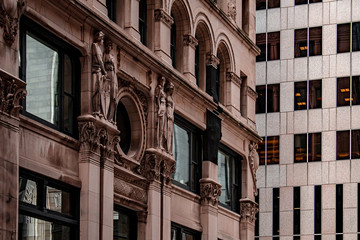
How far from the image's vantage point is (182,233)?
4194 centimetres

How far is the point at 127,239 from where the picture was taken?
3759 cm

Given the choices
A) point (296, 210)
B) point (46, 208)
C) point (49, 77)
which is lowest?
point (46, 208)

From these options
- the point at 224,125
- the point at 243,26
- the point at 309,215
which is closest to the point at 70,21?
the point at 224,125

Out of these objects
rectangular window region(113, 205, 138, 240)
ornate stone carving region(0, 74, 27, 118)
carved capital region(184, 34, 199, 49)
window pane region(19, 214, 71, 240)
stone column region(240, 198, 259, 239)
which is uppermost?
carved capital region(184, 34, 199, 49)

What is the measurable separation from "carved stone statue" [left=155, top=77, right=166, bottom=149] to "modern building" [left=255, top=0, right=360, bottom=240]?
34.0 meters

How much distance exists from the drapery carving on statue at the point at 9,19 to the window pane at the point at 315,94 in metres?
45.8

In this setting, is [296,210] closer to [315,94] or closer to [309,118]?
[309,118]

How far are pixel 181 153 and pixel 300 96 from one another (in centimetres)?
3222

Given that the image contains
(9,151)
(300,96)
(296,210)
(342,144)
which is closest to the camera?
(9,151)

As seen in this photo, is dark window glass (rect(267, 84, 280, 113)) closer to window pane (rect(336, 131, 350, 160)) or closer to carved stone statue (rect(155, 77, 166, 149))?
window pane (rect(336, 131, 350, 160))

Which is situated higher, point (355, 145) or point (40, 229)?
point (355, 145)

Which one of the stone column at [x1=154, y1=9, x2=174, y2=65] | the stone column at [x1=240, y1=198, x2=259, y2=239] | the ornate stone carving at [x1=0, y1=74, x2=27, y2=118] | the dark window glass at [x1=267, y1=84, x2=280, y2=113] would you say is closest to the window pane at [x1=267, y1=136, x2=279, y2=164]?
the dark window glass at [x1=267, y1=84, x2=280, y2=113]

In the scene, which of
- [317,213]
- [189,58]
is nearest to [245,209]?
[189,58]

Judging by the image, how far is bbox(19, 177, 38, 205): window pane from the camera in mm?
30203
